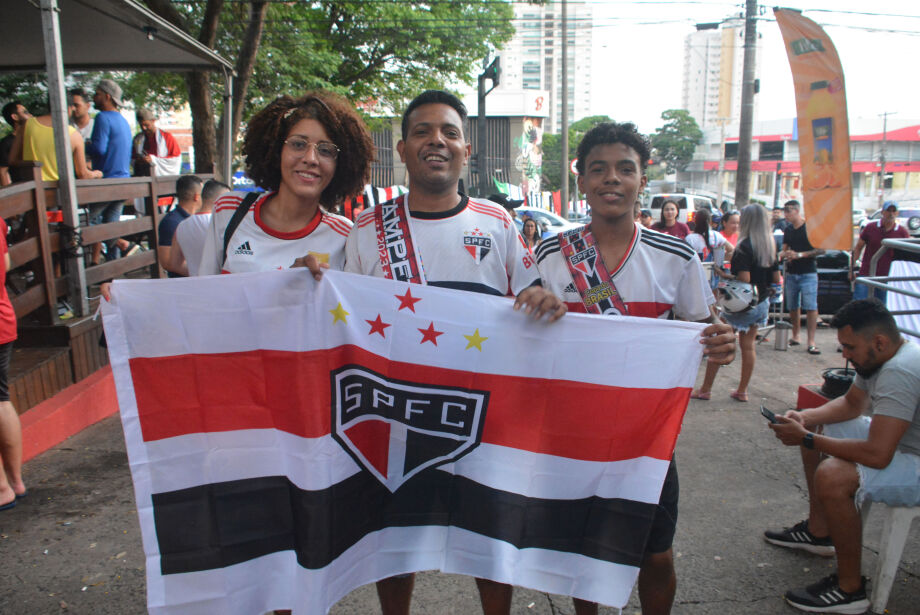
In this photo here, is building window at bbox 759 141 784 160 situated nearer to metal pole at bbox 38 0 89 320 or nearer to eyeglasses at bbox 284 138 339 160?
metal pole at bbox 38 0 89 320

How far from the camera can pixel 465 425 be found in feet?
8.04

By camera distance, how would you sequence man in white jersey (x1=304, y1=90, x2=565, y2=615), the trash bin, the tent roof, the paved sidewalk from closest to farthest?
man in white jersey (x1=304, y1=90, x2=565, y2=615)
the paved sidewalk
the tent roof
the trash bin

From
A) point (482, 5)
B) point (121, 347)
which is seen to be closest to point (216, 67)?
point (121, 347)

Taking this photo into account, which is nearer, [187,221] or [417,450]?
[417,450]

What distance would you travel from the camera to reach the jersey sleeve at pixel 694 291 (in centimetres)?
248

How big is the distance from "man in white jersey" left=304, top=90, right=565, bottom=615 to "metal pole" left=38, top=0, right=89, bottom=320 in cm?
417

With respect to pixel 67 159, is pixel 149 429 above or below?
below

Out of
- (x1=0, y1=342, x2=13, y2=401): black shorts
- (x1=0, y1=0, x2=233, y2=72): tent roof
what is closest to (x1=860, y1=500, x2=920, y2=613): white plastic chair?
(x1=0, y1=342, x2=13, y2=401): black shorts

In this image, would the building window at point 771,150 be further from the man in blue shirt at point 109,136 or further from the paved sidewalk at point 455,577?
the paved sidewalk at point 455,577

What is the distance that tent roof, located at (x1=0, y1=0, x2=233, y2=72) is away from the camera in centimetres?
718

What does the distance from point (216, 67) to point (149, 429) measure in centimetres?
780

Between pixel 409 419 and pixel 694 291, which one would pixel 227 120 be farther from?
pixel 694 291

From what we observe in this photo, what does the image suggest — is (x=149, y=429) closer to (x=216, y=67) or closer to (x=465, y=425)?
(x=465, y=425)

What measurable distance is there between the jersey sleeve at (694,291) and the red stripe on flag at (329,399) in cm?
33
